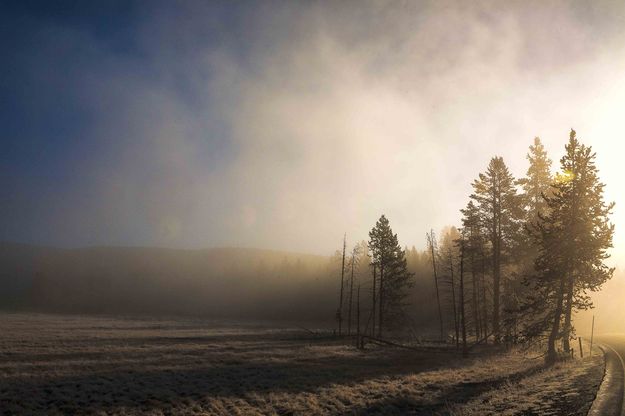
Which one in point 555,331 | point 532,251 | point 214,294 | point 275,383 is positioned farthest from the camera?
point 214,294

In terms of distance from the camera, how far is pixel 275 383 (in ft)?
75.1

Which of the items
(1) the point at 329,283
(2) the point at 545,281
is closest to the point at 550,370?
(2) the point at 545,281

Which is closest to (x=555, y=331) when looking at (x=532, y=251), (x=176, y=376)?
(x=532, y=251)

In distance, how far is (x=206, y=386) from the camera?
2141 cm

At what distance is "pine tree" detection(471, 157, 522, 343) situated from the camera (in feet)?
120

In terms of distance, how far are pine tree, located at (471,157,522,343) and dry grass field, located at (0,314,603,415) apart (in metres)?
8.82

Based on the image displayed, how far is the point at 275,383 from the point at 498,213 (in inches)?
1029

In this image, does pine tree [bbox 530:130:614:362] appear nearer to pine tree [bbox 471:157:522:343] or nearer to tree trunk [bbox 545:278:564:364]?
tree trunk [bbox 545:278:564:364]

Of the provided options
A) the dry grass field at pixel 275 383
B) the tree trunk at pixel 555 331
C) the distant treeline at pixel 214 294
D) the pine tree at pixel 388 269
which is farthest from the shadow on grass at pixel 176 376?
the distant treeline at pixel 214 294

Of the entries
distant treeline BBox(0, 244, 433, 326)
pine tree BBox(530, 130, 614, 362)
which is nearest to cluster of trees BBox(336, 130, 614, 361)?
pine tree BBox(530, 130, 614, 362)

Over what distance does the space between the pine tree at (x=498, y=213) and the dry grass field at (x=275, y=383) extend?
8.82 m

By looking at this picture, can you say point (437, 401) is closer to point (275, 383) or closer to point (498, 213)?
point (275, 383)

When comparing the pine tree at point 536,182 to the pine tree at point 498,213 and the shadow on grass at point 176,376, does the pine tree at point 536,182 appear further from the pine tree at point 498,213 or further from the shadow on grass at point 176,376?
the shadow on grass at point 176,376

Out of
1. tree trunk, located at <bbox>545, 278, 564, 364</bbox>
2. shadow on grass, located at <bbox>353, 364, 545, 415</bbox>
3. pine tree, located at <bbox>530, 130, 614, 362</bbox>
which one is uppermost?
pine tree, located at <bbox>530, 130, 614, 362</bbox>
